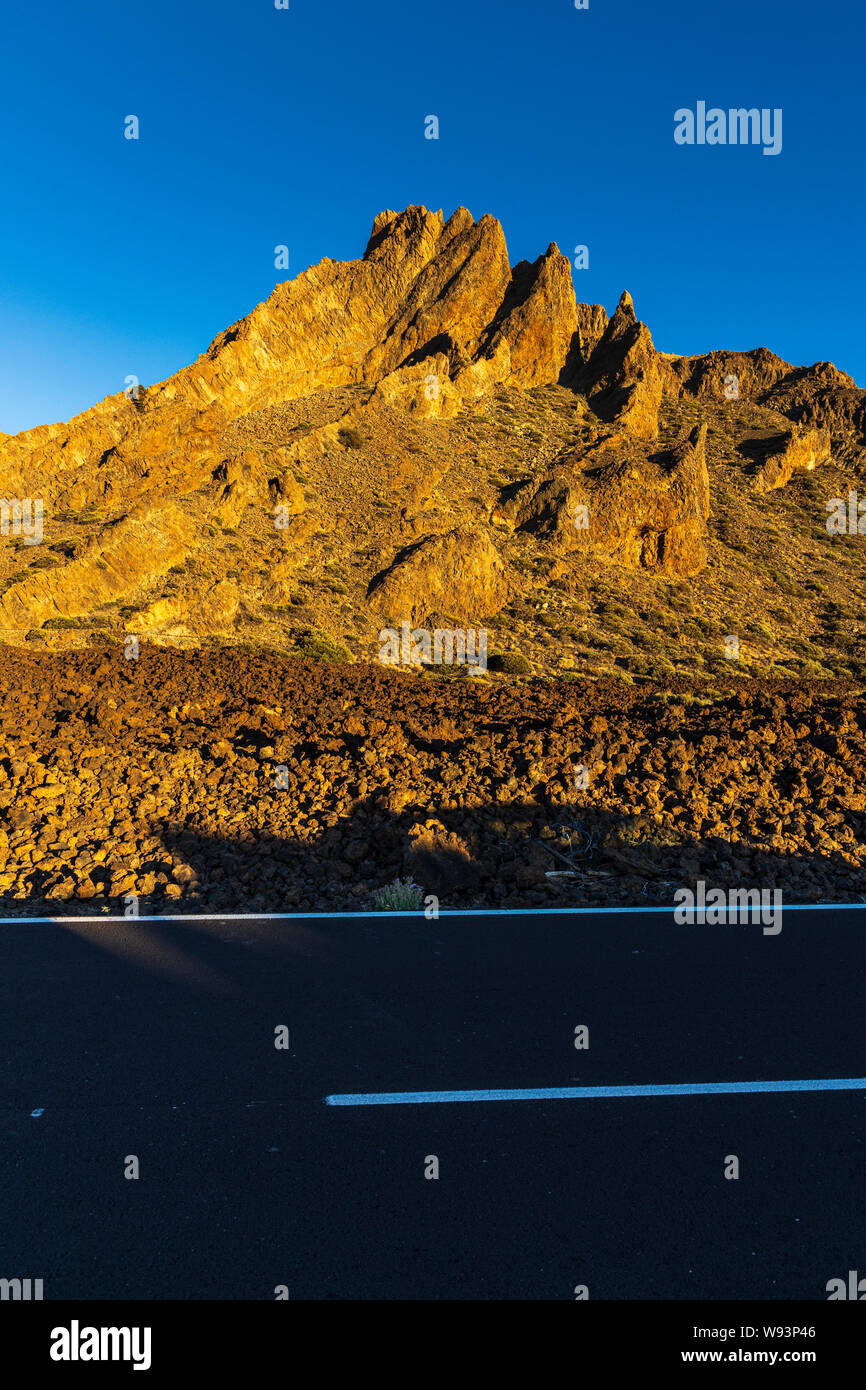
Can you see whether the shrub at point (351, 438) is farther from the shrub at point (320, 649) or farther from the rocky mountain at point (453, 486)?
the shrub at point (320, 649)

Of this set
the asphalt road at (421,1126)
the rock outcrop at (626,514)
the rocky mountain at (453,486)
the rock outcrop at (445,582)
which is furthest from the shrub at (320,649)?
the asphalt road at (421,1126)

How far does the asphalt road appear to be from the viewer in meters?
2.79

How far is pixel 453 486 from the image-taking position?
155 feet

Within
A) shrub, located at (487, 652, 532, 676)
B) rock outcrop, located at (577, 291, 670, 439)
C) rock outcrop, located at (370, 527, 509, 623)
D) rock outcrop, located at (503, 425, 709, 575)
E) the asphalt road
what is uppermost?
rock outcrop, located at (577, 291, 670, 439)

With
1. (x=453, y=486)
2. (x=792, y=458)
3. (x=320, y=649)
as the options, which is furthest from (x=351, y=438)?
(x=792, y=458)

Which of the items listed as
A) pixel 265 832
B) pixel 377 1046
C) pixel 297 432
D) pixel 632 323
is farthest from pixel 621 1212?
pixel 632 323

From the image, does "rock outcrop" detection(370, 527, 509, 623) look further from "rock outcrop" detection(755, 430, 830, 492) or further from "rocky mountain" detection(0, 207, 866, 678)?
"rock outcrop" detection(755, 430, 830, 492)

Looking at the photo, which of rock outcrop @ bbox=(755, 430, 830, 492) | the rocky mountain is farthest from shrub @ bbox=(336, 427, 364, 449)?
rock outcrop @ bbox=(755, 430, 830, 492)

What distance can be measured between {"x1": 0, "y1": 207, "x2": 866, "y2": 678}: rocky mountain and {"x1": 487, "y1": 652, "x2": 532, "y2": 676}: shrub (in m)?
0.38

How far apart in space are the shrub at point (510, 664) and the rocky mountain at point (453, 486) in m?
0.38

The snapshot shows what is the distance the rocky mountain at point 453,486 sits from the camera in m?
35.2

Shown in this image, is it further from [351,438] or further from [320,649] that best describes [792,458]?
[320,649]

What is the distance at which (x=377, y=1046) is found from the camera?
443cm
